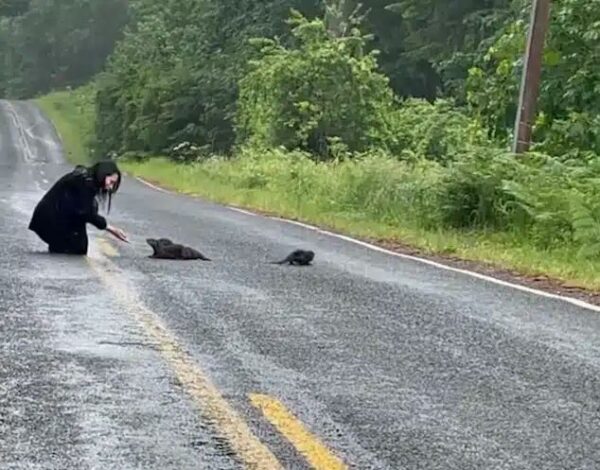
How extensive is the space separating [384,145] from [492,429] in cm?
3263

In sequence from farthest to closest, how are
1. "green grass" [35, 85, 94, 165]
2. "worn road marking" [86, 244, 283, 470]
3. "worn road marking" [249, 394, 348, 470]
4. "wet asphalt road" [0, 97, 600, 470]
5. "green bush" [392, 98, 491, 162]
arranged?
"green grass" [35, 85, 94, 165] → "green bush" [392, 98, 491, 162] → "wet asphalt road" [0, 97, 600, 470] → "worn road marking" [86, 244, 283, 470] → "worn road marking" [249, 394, 348, 470]

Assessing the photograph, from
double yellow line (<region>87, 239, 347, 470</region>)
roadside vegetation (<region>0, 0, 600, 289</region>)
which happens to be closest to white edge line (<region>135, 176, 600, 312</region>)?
roadside vegetation (<region>0, 0, 600, 289</region>)

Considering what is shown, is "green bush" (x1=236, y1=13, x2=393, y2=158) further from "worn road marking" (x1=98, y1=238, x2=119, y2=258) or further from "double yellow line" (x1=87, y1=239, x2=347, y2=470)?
"double yellow line" (x1=87, y1=239, x2=347, y2=470)

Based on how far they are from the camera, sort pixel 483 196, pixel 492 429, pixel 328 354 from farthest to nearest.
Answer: pixel 483 196, pixel 328 354, pixel 492 429

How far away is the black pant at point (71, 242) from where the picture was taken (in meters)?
13.2

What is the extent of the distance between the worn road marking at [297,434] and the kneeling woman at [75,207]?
6.57m

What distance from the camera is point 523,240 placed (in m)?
17.5

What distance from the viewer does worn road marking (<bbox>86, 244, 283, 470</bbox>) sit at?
559cm

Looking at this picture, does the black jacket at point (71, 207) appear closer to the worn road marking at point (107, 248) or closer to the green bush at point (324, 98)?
the worn road marking at point (107, 248)

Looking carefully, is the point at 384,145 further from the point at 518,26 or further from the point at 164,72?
the point at 164,72

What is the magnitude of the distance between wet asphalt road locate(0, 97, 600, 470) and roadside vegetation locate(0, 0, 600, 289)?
3596mm

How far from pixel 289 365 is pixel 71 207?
5.92 m

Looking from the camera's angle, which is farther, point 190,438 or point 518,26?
point 518,26

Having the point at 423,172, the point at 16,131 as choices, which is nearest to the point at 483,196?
the point at 423,172
